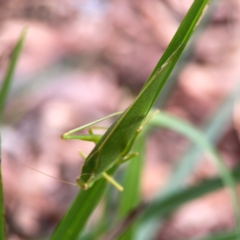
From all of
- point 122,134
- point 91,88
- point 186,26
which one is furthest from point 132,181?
point 91,88

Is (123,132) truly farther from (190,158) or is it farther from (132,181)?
(190,158)

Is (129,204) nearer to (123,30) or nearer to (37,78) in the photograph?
(37,78)

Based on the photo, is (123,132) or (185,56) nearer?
(123,132)

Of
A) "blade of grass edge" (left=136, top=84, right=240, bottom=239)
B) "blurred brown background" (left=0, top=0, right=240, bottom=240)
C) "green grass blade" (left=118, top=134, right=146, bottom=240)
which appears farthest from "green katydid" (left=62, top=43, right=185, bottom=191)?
"blurred brown background" (left=0, top=0, right=240, bottom=240)

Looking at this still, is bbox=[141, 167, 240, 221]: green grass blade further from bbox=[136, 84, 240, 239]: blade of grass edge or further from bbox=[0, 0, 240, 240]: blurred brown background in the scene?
bbox=[0, 0, 240, 240]: blurred brown background

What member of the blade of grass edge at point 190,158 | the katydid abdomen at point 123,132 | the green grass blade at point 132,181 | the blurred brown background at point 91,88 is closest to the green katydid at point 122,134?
the katydid abdomen at point 123,132

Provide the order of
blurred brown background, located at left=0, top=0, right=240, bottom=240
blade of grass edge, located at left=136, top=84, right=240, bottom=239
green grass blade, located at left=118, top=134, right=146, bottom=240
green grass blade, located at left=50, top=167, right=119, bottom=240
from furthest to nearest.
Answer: blurred brown background, located at left=0, top=0, right=240, bottom=240 < blade of grass edge, located at left=136, top=84, right=240, bottom=239 < green grass blade, located at left=118, top=134, right=146, bottom=240 < green grass blade, located at left=50, top=167, right=119, bottom=240
